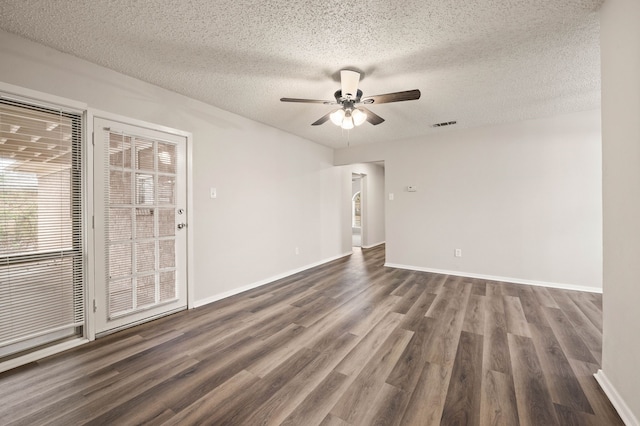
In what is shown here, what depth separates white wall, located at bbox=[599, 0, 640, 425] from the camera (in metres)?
1.36

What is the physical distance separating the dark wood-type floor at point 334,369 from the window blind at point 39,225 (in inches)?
14.1

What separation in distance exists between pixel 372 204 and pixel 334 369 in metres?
6.18

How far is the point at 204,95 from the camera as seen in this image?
308cm

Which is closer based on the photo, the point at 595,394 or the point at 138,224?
the point at 595,394

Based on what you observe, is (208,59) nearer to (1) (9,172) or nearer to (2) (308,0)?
(2) (308,0)

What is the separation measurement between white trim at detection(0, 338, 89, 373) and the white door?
0.17 m

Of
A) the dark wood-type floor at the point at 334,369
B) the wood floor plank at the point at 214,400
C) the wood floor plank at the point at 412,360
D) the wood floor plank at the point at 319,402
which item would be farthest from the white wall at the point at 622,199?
the wood floor plank at the point at 214,400

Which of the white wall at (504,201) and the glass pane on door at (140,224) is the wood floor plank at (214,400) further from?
the white wall at (504,201)

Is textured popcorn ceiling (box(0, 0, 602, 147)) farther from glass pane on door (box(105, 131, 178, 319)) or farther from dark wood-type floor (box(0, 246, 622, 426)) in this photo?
dark wood-type floor (box(0, 246, 622, 426))

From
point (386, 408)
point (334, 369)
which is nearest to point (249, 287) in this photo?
point (334, 369)

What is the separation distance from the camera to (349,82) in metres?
2.47

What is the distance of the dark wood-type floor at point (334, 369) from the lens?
1.51m

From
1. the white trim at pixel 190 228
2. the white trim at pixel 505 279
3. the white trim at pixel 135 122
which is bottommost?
the white trim at pixel 505 279

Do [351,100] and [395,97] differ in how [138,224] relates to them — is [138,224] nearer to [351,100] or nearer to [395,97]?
[351,100]
